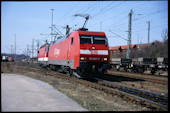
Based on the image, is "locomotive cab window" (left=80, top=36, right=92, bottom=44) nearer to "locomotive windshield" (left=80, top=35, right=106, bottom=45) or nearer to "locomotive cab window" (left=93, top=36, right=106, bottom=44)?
"locomotive windshield" (left=80, top=35, right=106, bottom=45)

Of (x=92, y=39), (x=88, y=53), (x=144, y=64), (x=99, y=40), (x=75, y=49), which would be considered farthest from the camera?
(x=144, y=64)

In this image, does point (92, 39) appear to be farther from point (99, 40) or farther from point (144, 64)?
point (144, 64)

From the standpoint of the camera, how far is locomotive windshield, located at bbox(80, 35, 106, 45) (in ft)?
46.0

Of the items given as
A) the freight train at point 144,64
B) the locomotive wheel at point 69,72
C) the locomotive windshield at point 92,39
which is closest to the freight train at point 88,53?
the locomotive windshield at point 92,39

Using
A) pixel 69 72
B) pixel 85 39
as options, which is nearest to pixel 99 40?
pixel 85 39

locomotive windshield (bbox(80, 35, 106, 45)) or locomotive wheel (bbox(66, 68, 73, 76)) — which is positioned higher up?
locomotive windshield (bbox(80, 35, 106, 45))

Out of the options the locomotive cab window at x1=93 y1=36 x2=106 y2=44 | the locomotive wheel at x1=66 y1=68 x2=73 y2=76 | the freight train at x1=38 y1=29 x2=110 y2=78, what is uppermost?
A: the locomotive cab window at x1=93 y1=36 x2=106 y2=44

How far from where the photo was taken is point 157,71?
21859mm

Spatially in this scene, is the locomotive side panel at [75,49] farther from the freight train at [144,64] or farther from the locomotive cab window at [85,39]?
the freight train at [144,64]

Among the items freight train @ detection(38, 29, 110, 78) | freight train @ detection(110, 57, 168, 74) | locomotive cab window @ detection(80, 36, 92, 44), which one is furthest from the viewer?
freight train @ detection(110, 57, 168, 74)

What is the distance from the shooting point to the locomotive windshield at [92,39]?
1403 centimetres

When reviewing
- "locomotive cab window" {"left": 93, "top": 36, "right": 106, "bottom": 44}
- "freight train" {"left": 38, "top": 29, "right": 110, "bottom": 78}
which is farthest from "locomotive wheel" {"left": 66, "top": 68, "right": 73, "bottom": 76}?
"locomotive cab window" {"left": 93, "top": 36, "right": 106, "bottom": 44}

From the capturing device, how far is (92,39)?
46.8 ft

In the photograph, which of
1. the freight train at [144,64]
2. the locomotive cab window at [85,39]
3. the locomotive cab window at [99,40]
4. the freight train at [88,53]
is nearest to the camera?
the freight train at [88,53]
